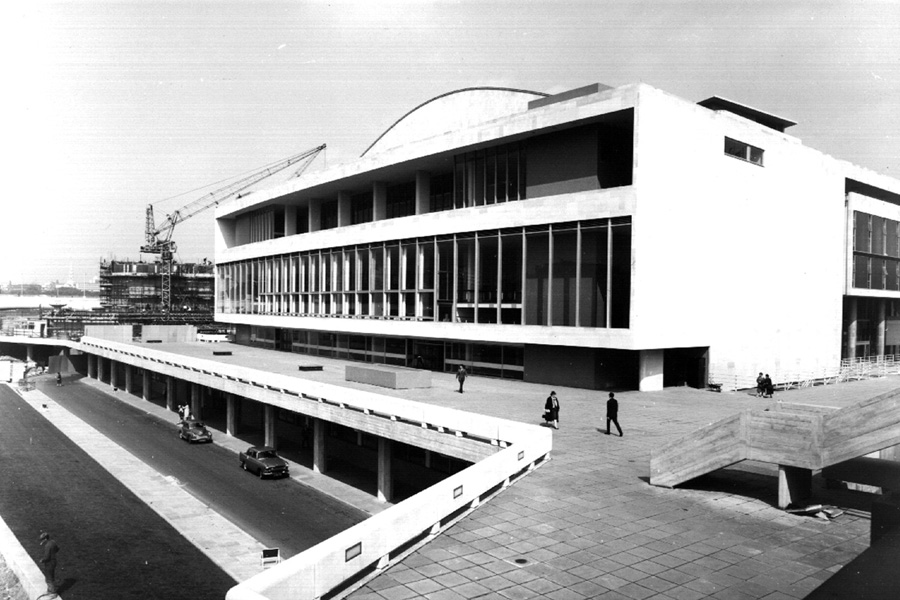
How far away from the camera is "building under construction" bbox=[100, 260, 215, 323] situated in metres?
125

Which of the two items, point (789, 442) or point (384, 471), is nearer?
point (789, 442)

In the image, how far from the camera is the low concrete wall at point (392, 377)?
33062mm

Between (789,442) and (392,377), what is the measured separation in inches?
888

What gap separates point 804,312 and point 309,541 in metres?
36.6

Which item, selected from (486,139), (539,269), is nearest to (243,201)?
(486,139)

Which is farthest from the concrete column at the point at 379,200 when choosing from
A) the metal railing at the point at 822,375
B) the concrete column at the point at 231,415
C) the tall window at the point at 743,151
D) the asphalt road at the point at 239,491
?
the metal railing at the point at 822,375

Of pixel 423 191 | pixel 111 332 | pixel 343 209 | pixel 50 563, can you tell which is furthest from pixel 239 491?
pixel 111 332

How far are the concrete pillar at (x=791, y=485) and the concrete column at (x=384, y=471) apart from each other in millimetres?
17995

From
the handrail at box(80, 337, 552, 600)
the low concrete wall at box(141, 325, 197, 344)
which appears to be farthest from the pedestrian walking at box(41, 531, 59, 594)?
the low concrete wall at box(141, 325, 197, 344)

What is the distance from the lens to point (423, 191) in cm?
4738

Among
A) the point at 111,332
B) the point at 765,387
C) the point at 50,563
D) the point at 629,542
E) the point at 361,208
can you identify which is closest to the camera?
the point at 629,542

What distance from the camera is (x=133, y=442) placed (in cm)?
4125

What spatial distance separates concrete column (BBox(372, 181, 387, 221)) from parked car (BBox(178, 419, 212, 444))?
20145 millimetres

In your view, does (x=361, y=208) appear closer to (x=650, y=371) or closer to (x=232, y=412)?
(x=232, y=412)
